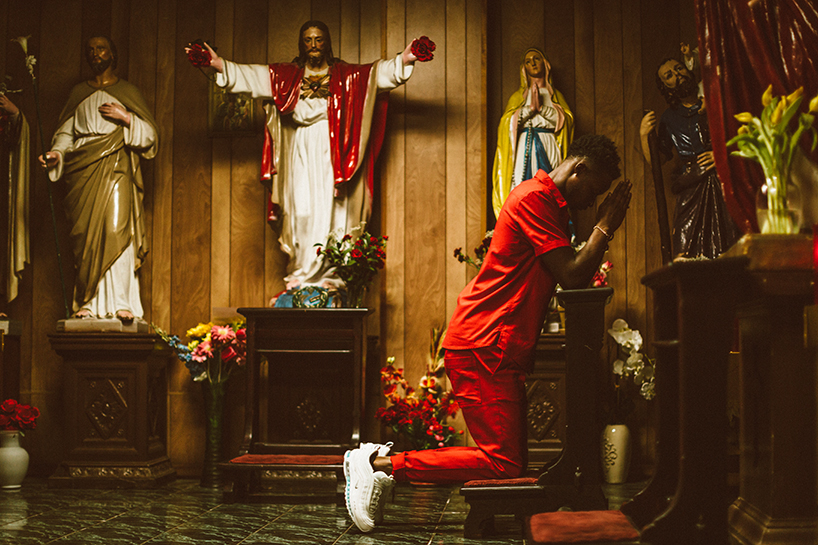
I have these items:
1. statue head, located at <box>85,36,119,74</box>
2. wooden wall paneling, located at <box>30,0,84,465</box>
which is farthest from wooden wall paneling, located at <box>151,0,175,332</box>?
wooden wall paneling, located at <box>30,0,84,465</box>

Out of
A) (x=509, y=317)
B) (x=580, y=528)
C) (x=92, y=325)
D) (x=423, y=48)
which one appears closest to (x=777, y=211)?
(x=509, y=317)

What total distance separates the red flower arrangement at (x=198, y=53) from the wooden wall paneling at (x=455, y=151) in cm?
145

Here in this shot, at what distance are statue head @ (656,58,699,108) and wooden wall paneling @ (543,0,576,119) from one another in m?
0.60

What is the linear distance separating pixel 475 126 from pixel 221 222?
1.74 m

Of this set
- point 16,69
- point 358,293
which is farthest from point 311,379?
point 16,69

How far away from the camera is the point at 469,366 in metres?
2.80

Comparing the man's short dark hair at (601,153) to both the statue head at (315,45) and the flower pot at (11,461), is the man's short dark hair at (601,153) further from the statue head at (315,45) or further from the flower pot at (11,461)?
the flower pot at (11,461)

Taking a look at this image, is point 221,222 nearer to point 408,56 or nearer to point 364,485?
point 408,56

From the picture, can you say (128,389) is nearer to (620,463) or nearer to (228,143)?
(228,143)

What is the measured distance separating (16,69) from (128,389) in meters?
2.33

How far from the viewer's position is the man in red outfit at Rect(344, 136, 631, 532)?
2.73 metres

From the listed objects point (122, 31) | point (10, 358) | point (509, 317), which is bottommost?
point (10, 358)

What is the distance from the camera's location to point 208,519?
337 centimetres

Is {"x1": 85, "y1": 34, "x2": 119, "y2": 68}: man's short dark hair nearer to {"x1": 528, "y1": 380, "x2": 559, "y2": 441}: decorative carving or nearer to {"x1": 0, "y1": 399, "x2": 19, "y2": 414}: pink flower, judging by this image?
{"x1": 0, "y1": 399, "x2": 19, "y2": 414}: pink flower
